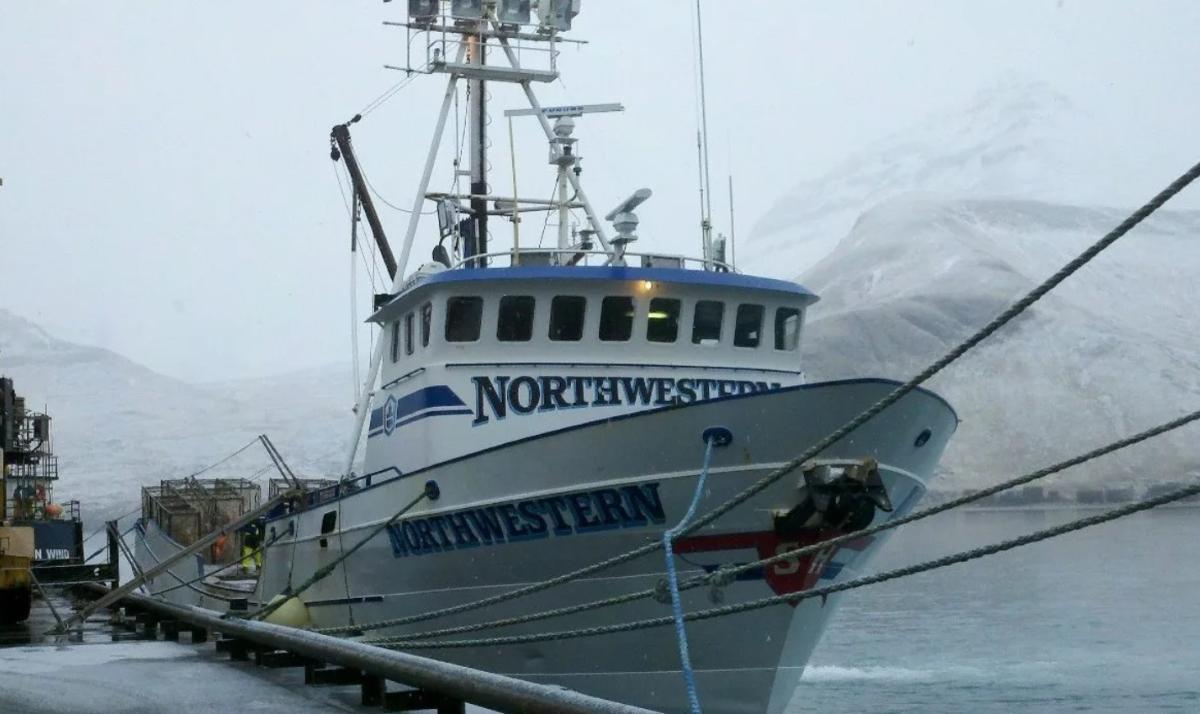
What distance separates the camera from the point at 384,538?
1336 centimetres

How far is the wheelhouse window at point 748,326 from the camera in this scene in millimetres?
13930

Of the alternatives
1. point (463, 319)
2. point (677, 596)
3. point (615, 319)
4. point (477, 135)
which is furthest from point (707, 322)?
point (677, 596)

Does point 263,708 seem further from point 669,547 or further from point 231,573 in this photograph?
point 231,573

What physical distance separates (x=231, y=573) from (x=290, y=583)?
11.4 m

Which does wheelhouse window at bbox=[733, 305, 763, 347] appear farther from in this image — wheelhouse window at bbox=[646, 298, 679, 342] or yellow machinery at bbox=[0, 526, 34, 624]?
yellow machinery at bbox=[0, 526, 34, 624]

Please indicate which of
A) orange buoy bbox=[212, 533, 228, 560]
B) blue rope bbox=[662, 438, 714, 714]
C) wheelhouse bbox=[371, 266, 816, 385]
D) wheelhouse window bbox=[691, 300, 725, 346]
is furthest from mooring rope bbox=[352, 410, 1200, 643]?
orange buoy bbox=[212, 533, 228, 560]

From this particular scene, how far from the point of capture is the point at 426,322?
46.0 ft

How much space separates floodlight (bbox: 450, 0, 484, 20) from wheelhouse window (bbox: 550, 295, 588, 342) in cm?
553

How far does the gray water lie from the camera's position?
23.3m

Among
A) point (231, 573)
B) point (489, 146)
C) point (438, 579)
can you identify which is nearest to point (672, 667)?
point (438, 579)

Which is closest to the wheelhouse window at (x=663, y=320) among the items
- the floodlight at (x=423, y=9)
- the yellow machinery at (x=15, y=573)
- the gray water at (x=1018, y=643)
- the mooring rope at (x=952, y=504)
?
the mooring rope at (x=952, y=504)

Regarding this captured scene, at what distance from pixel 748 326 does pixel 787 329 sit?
62cm

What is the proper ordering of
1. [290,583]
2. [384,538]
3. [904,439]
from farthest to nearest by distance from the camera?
1. [290,583]
2. [384,538]
3. [904,439]

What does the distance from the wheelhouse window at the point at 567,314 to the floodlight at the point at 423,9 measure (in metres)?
5.93
